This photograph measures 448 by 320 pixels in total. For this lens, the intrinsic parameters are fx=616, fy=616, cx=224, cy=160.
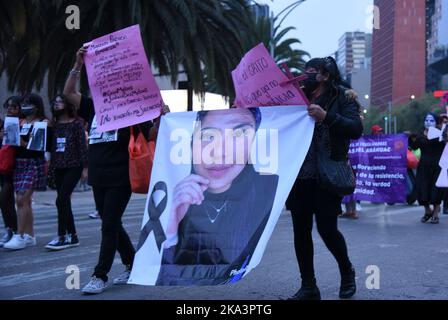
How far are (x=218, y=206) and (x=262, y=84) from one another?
37.5 inches

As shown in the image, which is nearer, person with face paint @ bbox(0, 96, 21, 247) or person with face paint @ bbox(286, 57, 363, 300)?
person with face paint @ bbox(286, 57, 363, 300)

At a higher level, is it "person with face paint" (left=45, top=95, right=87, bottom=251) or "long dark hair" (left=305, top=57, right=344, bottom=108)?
"long dark hair" (left=305, top=57, right=344, bottom=108)

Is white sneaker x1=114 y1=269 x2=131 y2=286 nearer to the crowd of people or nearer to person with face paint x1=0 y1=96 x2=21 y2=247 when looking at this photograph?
the crowd of people

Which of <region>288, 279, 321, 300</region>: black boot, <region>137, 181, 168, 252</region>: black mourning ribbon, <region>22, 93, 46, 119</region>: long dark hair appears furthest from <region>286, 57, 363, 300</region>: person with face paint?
<region>22, 93, 46, 119</region>: long dark hair

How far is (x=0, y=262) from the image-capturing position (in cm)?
632

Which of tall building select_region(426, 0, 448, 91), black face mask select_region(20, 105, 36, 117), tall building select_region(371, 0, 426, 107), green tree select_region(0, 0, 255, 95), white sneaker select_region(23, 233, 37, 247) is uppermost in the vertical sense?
tall building select_region(426, 0, 448, 91)

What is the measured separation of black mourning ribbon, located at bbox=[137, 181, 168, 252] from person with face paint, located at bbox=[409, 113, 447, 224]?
6.50 meters

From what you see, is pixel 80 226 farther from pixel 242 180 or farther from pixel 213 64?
pixel 213 64

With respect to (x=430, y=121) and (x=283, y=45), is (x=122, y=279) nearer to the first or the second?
(x=430, y=121)

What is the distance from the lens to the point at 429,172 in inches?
395

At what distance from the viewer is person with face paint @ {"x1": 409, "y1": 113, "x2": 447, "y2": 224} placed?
9773 millimetres

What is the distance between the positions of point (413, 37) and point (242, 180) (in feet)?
203

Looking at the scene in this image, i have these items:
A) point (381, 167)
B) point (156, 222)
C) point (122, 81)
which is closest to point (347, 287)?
point (156, 222)

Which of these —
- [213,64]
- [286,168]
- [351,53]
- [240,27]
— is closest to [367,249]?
[286,168]
